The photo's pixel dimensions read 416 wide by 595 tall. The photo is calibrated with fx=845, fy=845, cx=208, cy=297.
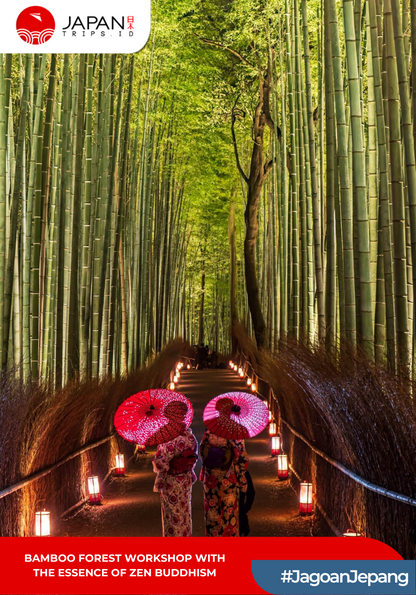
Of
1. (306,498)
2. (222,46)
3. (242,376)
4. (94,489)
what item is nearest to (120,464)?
(94,489)

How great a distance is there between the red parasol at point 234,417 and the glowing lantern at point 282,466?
2.58 m

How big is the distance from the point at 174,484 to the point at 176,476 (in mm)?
46

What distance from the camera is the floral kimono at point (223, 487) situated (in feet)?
14.2

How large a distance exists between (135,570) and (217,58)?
1295 cm

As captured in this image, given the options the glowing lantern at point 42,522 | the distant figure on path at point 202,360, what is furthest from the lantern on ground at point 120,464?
the distant figure on path at point 202,360

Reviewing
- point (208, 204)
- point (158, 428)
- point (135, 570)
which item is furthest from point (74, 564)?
point (208, 204)

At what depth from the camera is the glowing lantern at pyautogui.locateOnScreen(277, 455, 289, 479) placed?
6895 mm

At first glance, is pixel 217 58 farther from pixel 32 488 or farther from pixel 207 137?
pixel 32 488

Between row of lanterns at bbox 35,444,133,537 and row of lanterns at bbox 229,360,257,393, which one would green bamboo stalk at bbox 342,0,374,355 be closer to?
row of lanterns at bbox 35,444,133,537

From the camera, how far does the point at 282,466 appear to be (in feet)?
22.7

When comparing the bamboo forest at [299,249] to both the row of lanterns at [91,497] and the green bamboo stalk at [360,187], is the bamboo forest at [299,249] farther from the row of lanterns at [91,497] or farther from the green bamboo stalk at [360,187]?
the row of lanterns at [91,497]

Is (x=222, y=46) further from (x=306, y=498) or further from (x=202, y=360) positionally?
(x=202, y=360)

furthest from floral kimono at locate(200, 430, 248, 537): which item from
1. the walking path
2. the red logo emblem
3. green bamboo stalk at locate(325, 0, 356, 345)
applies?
the red logo emblem

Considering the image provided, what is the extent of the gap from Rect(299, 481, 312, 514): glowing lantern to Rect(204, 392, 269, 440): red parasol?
3.88 feet
